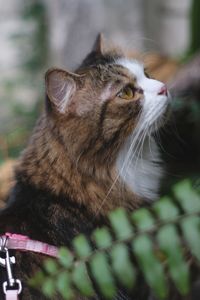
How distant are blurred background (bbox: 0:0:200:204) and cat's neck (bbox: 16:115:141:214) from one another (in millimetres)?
1129

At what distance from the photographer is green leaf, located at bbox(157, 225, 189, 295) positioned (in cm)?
175

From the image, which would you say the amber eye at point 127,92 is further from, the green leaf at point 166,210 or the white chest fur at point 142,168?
the green leaf at point 166,210

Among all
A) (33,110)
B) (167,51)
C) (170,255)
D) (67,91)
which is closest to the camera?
(170,255)

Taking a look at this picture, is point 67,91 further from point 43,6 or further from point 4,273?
point 43,6

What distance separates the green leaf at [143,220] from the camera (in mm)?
1886

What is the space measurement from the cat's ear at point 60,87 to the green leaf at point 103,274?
98 cm

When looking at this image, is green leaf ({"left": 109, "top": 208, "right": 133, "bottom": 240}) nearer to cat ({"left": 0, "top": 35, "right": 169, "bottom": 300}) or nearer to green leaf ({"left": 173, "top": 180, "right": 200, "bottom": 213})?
green leaf ({"left": 173, "top": 180, "right": 200, "bottom": 213})

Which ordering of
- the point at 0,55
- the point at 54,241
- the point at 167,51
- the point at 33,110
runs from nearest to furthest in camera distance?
the point at 54,241
the point at 33,110
the point at 167,51
the point at 0,55

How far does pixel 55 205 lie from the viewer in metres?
2.77

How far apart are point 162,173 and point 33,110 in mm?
2807

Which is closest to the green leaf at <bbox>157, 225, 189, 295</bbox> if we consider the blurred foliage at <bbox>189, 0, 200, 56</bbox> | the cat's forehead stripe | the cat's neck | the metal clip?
the metal clip

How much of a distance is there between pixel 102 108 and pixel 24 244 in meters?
0.68

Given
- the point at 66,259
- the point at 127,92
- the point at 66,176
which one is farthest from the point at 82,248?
the point at 127,92

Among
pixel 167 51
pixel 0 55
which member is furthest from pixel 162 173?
pixel 0 55
